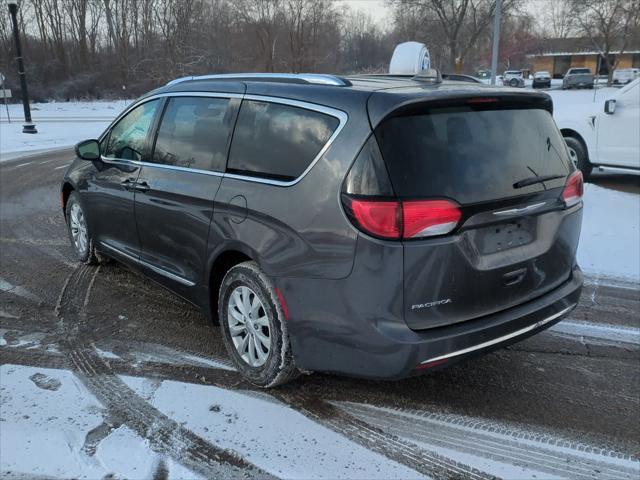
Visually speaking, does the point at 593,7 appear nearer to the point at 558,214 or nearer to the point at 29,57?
the point at 29,57

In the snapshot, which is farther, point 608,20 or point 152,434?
point 608,20

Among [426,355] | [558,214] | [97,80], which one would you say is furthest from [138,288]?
[97,80]

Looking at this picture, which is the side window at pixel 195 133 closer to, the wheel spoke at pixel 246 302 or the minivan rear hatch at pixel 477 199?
the wheel spoke at pixel 246 302

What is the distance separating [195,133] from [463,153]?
72.5 inches

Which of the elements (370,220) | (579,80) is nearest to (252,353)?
(370,220)

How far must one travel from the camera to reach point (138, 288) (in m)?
5.03

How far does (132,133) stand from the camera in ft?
14.8

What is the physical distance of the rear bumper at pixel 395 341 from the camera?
2.68 m

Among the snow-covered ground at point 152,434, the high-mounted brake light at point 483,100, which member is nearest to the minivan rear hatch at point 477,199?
the high-mounted brake light at point 483,100

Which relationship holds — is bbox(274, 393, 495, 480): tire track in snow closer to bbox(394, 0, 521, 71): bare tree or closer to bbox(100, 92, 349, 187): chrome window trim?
bbox(100, 92, 349, 187): chrome window trim

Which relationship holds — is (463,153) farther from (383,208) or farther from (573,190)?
(573,190)

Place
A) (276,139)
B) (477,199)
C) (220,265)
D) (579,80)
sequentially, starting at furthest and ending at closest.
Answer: (579,80) < (220,265) < (276,139) < (477,199)

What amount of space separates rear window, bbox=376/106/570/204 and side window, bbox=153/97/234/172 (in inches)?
49.2

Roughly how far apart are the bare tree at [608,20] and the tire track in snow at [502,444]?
62.1 meters
